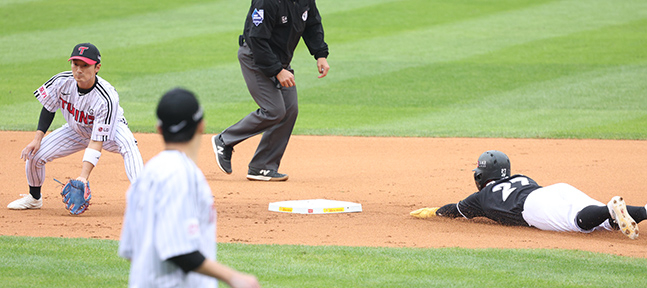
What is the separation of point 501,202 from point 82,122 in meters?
3.39

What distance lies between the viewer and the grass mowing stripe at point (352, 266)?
15.1 feet

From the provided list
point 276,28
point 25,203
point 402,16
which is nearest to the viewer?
point 25,203

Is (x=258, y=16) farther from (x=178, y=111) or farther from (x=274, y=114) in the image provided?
(x=178, y=111)

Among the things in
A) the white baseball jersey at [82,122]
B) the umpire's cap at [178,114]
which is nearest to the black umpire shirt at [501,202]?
the white baseball jersey at [82,122]

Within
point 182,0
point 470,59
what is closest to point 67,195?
point 470,59

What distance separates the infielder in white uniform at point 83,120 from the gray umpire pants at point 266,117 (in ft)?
6.07

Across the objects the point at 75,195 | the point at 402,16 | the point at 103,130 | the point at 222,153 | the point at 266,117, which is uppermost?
the point at 402,16

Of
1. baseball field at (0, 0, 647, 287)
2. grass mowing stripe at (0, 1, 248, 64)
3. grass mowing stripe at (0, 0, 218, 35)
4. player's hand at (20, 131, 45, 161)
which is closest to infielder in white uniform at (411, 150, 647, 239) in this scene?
baseball field at (0, 0, 647, 287)

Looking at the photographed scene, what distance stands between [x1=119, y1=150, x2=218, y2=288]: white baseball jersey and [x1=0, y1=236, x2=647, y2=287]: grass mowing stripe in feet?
6.04

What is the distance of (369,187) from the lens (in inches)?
322

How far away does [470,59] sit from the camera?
18031 millimetres

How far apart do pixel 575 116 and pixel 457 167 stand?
4.96m

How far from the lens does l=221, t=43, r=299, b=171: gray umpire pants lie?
8109 millimetres

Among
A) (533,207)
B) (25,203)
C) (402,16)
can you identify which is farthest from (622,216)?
(402,16)
